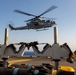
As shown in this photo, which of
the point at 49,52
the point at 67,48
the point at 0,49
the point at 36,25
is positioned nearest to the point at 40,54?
the point at 49,52

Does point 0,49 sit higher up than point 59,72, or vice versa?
point 0,49

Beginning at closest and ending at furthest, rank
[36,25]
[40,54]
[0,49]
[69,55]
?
[69,55] → [40,54] → [0,49] → [36,25]

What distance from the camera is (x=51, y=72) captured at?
48.4 ft

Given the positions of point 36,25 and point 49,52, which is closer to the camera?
point 49,52

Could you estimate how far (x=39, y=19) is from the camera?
47312 mm

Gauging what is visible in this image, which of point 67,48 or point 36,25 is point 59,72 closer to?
point 67,48

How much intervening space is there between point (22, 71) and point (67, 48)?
15.3ft

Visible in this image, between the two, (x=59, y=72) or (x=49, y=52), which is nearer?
(x=59, y=72)

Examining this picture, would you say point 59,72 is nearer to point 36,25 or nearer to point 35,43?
point 35,43

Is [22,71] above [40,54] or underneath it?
underneath

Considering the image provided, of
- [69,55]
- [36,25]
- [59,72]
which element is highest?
[36,25]

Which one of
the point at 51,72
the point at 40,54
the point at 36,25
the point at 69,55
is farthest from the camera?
the point at 36,25

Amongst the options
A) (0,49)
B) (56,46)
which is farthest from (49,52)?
(0,49)

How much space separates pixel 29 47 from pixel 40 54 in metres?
1.57
